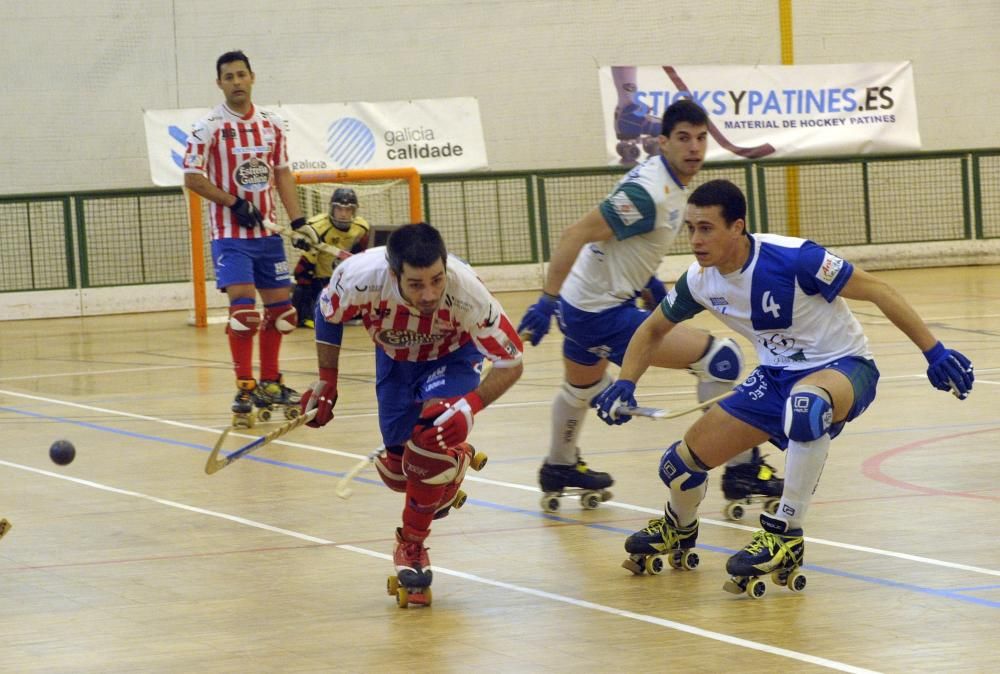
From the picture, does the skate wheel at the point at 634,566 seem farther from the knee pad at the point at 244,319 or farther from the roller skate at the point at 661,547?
the knee pad at the point at 244,319

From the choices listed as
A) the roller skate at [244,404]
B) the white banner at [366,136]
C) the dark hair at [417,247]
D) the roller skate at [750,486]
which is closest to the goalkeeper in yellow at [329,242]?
the white banner at [366,136]

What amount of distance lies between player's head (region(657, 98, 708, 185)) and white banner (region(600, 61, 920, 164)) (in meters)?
12.7

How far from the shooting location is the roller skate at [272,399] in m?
10.2

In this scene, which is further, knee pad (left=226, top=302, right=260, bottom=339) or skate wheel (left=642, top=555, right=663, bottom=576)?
knee pad (left=226, top=302, right=260, bottom=339)

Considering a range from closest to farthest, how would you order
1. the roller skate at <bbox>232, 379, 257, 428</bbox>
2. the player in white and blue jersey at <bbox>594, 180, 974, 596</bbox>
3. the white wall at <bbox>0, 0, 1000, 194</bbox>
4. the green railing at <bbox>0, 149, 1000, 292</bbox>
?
the player in white and blue jersey at <bbox>594, 180, 974, 596</bbox>, the roller skate at <bbox>232, 379, 257, 428</bbox>, the green railing at <bbox>0, 149, 1000, 292</bbox>, the white wall at <bbox>0, 0, 1000, 194</bbox>

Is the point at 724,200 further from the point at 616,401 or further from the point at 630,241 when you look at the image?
the point at 630,241

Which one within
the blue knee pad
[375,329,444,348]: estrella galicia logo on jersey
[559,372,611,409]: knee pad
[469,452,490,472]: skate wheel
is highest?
[375,329,444,348]: estrella galicia logo on jersey

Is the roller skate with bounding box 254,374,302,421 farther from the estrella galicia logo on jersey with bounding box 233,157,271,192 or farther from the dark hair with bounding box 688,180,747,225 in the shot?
the dark hair with bounding box 688,180,747,225

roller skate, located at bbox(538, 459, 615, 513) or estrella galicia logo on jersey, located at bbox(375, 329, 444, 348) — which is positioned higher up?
estrella galicia logo on jersey, located at bbox(375, 329, 444, 348)

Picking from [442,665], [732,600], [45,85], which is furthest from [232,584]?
[45,85]

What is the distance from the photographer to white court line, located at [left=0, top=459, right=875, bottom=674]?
4719mm

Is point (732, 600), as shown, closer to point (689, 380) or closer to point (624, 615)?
point (624, 615)

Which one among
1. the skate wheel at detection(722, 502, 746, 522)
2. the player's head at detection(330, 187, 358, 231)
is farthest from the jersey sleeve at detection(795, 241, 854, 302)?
the player's head at detection(330, 187, 358, 231)

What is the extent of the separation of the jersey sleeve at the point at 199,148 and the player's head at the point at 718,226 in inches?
203
